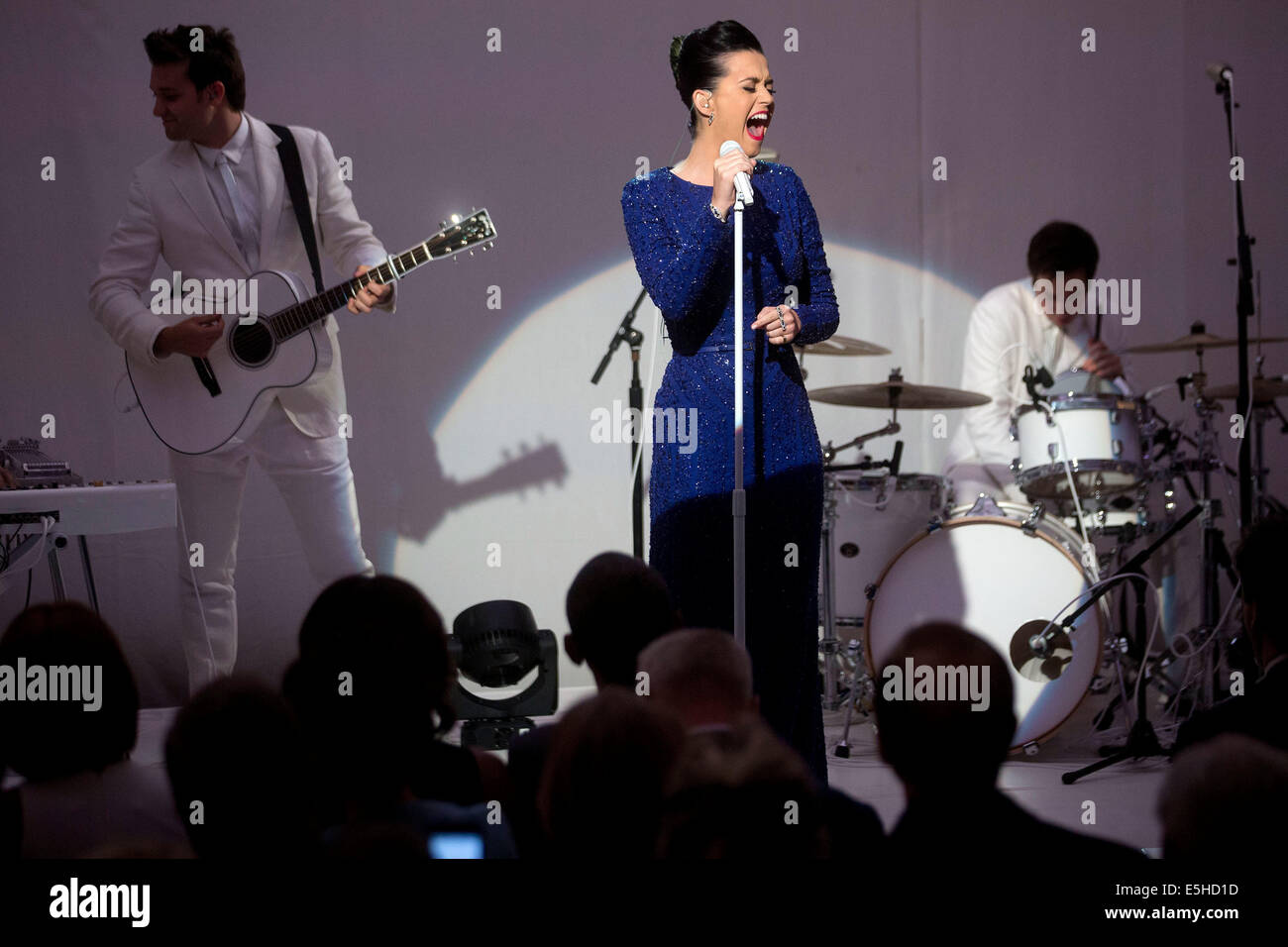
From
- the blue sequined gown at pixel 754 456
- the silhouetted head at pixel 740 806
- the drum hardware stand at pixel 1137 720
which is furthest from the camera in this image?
the drum hardware stand at pixel 1137 720

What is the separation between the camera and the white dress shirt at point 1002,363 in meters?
4.84

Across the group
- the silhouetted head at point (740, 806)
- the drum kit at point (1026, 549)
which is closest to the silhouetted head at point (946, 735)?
the silhouetted head at point (740, 806)

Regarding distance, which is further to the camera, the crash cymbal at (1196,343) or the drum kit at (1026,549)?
the crash cymbal at (1196,343)

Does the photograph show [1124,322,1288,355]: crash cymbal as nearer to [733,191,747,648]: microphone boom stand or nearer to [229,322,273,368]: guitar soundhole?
[733,191,747,648]: microphone boom stand

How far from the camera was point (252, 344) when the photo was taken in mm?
3912

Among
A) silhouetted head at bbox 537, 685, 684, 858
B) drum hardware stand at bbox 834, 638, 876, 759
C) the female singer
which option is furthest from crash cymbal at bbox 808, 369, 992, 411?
silhouetted head at bbox 537, 685, 684, 858

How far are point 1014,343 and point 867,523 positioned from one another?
97 centimetres

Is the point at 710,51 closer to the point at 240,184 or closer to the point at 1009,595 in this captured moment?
the point at 240,184

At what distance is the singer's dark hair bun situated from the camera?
8.57 feet

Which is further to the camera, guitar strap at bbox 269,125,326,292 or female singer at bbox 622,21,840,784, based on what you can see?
guitar strap at bbox 269,125,326,292

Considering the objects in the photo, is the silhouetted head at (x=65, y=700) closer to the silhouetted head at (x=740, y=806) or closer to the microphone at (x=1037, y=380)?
the silhouetted head at (x=740, y=806)

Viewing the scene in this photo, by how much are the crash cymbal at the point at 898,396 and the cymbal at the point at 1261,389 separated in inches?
43.5

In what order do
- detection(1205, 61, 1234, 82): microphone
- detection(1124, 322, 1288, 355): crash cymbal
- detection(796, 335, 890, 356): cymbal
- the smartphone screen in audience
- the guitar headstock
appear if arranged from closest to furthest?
1. the smartphone screen in audience
2. the guitar headstock
3. detection(1205, 61, 1234, 82): microphone
4. detection(796, 335, 890, 356): cymbal
5. detection(1124, 322, 1288, 355): crash cymbal

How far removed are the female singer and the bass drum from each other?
1521mm
